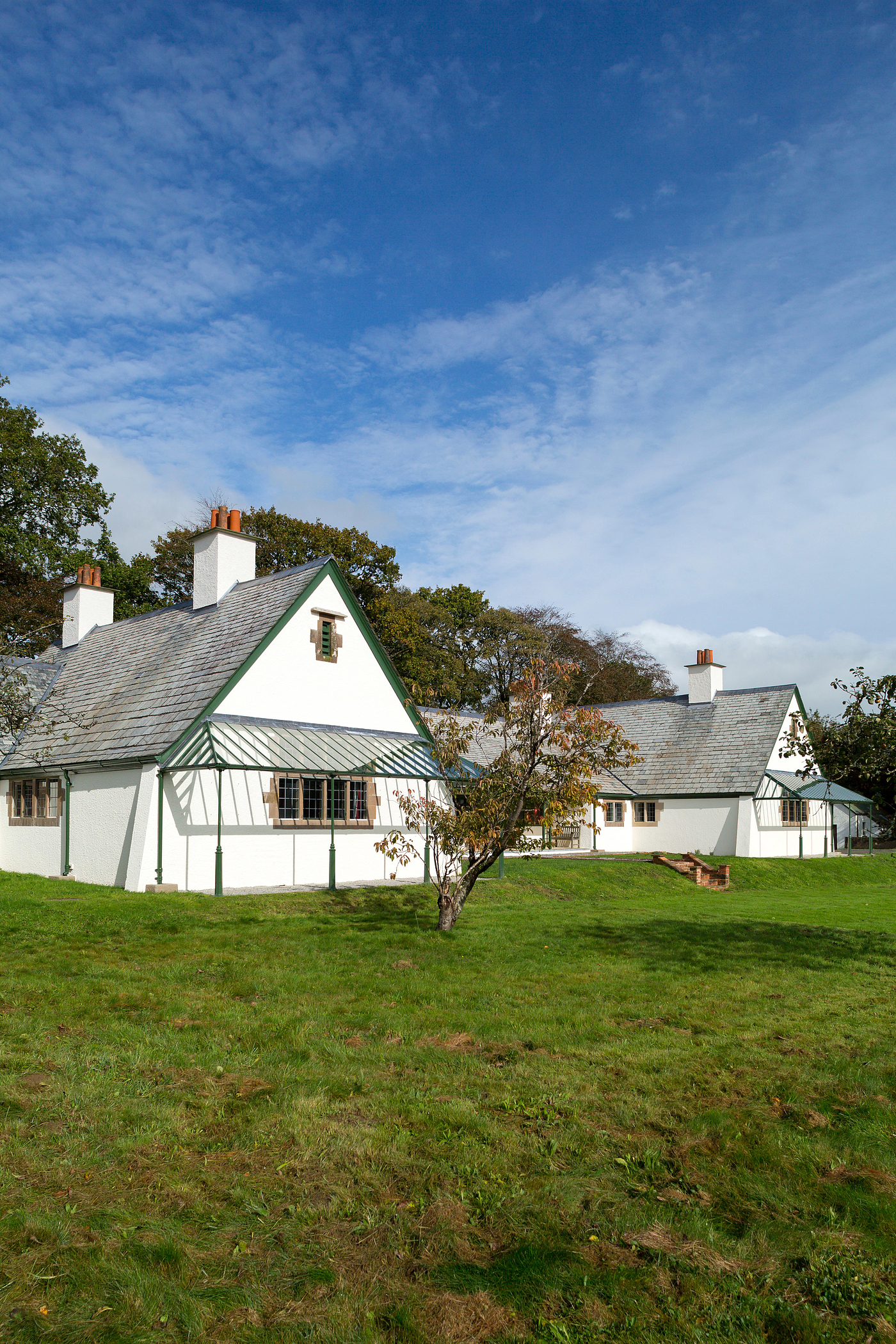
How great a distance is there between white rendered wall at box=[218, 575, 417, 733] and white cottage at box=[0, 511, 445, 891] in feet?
0.12

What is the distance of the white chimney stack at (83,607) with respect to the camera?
94.4ft

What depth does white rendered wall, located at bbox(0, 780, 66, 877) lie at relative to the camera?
68.5 feet

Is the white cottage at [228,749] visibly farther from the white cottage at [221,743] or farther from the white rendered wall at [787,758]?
the white rendered wall at [787,758]

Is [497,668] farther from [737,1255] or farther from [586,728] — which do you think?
[737,1255]

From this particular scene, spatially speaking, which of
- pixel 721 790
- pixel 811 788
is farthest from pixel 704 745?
pixel 811 788

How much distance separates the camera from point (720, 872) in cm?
2803

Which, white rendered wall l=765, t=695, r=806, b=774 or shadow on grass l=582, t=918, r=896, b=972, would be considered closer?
shadow on grass l=582, t=918, r=896, b=972

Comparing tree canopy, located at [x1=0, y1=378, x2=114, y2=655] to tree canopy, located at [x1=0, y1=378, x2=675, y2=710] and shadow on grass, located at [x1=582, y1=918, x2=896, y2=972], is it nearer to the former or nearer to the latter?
tree canopy, located at [x1=0, y1=378, x2=675, y2=710]

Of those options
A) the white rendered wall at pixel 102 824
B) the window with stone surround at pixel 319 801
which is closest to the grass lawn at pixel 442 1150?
the white rendered wall at pixel 102 824

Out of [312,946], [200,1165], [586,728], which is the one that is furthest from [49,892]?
[200,1165]

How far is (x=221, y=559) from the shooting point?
24.3 meters

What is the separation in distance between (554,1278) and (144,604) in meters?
42.9

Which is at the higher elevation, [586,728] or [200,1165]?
[586,728]

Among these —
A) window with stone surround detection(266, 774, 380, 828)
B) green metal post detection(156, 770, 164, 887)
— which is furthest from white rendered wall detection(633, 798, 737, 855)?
green metal post detection(156, 770, 164, 887)
